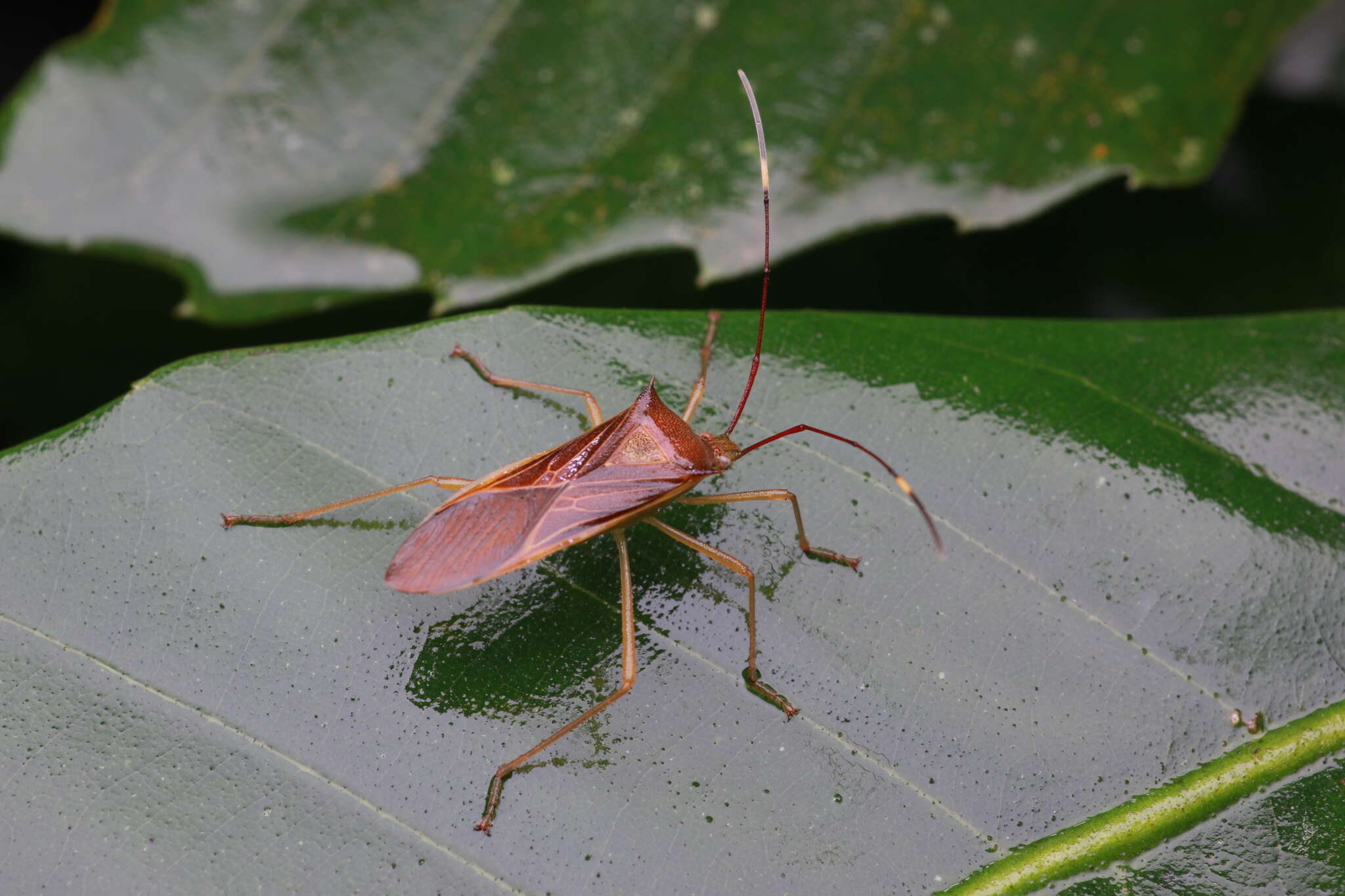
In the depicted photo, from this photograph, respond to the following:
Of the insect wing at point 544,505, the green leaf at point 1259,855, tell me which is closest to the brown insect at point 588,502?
the insect wing at point 544,505

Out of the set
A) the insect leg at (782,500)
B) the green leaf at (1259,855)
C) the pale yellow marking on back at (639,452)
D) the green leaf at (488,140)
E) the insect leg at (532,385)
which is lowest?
the green leaf at (1259,855)

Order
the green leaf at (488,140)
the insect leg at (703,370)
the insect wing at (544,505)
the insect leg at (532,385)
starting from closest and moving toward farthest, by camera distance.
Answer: the insect wing at (544,505), the insect leg at (532,385), the insect leg at (703,370), the green leaf at (488,140)

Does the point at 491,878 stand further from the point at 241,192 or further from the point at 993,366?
the point at 241,192

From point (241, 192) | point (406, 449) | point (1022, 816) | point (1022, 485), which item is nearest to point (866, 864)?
point (1022, 816)

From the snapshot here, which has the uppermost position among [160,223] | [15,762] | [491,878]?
[160,223]

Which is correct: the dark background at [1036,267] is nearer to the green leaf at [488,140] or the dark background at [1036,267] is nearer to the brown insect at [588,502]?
the green leaf at [488,140]

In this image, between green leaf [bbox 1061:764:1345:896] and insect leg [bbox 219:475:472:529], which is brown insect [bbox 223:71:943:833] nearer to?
insect leg [bbox 219:475:472:529]

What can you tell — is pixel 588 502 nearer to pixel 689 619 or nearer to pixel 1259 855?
pixel 689 619
